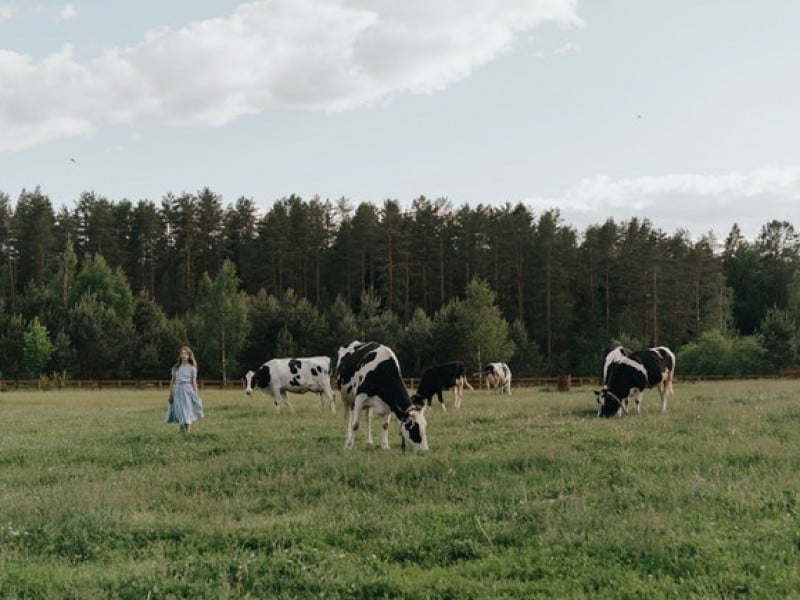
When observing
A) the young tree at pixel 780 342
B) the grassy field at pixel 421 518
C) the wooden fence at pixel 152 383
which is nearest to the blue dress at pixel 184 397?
the grassy field at pixel 421 518

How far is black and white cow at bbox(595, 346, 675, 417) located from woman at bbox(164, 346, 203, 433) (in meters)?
11.0

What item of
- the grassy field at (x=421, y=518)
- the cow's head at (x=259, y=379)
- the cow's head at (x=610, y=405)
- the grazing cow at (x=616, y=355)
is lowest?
the grassy field at (x=421, y=518)

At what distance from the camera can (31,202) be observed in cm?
8494

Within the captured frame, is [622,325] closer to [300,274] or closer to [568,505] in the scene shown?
[300,274]

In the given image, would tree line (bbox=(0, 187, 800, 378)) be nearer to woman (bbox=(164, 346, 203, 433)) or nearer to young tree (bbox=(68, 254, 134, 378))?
young tree (bbox=(68, 254, 134, 378))

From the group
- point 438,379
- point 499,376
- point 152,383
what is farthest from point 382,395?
point 152,383

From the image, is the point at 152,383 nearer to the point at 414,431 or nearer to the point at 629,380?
the point at 629,380

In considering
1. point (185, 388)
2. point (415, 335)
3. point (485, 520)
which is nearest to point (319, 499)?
point (485, 520)

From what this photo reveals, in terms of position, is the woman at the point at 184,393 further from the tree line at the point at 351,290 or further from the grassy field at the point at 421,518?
the tree line at the point at 351,290

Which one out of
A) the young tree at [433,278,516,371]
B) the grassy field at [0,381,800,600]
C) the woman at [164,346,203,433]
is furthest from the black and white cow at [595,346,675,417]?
the young tree at [433,278,516,371]

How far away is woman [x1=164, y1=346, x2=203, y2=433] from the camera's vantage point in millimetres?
18609

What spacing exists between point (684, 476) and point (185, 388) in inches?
499

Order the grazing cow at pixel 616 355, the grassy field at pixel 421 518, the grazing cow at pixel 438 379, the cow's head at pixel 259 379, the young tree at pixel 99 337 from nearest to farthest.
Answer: the grassy field at pixel 421 518, the grazing cow at pixel 616 355, the grazing cow at pixel 438 379, the cow's head at pixel 259 379, the young tree at pixel 99 337

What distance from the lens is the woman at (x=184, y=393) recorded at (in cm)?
1861
